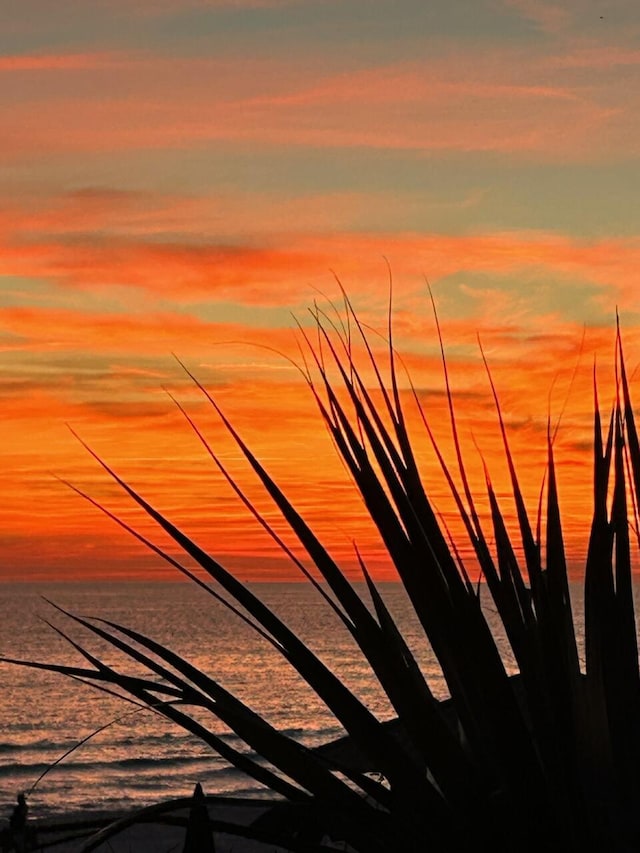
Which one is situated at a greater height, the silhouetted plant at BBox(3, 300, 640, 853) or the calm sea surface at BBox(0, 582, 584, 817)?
the calm sea surface at BBox(0, 582, 584, 817)

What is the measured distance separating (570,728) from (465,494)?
1.30ft

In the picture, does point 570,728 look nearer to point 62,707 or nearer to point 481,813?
point 481,813

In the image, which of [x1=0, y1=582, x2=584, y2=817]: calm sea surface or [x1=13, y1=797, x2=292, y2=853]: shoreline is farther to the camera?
[x1=0, y1=582, x2=584, y2=817]: calm sea surface

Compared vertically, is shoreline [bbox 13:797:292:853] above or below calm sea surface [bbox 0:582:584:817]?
below

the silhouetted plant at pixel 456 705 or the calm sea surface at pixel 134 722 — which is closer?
the silhouetted plant at pixel 456 705

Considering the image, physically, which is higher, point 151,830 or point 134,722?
point 134,722

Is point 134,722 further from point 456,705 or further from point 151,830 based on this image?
point 456,705

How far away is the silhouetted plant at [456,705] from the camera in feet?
4.91

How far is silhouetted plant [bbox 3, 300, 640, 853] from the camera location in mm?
1496

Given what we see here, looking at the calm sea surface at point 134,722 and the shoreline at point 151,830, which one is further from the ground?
Answer: the calm sea surface at point 134,722

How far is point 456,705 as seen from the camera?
1626mm

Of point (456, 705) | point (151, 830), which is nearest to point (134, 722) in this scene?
point (151, 830)

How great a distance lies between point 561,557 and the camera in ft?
5.59

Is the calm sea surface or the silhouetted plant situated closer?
the silhouetted plant
